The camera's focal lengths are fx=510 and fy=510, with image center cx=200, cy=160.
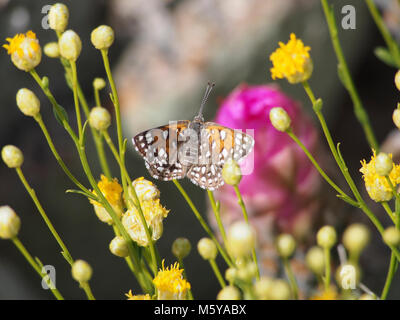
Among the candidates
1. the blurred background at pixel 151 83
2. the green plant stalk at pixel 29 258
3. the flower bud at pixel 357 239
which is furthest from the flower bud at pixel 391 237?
the blurred background at pixel 151 83

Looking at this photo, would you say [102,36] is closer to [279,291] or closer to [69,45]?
[69,45]

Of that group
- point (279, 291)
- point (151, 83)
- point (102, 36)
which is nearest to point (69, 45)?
point (102, 36)

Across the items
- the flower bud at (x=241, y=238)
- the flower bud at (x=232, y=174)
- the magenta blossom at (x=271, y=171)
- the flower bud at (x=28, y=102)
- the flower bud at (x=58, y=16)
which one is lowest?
the magenta blossom at (x=271, y=171)

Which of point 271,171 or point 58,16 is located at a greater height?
point 58,16

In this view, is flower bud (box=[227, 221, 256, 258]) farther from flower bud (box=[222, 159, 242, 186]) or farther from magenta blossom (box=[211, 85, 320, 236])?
magenta blossom (box=[211, 85, 320, 236])

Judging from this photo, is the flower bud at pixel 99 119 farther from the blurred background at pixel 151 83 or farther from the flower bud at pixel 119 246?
the blurred background at pixel 151 83

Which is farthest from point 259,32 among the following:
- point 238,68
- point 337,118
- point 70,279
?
point 70,279

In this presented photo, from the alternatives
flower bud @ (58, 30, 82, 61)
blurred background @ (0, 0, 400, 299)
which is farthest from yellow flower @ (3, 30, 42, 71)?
blurred background @ (0, 0, 400, 299)
